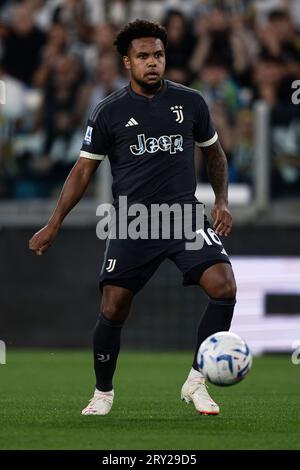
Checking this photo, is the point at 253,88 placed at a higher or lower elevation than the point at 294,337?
higher

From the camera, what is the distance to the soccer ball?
670cm

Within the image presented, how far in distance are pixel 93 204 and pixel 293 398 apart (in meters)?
5.47

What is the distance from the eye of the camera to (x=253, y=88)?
14273 mm

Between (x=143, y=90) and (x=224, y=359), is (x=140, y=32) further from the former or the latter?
(x=224, y=359)

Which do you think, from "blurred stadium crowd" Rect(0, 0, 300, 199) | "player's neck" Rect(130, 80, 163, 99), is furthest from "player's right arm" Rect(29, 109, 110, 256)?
"blurred stadium crowd" Rect(0, 0, 300, 199)

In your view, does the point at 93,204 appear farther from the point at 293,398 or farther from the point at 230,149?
the point at 293,398

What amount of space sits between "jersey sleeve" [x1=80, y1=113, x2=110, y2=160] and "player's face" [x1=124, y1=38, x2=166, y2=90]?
1.17 ft

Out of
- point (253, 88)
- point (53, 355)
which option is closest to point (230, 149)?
point (253, 88)

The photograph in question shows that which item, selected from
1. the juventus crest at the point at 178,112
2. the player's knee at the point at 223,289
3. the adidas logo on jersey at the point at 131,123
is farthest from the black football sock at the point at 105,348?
the juventus crest at the point at 178,112

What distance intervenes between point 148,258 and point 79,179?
2.20 feet

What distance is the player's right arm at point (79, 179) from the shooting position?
23.8 ft

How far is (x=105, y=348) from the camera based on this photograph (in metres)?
7.32

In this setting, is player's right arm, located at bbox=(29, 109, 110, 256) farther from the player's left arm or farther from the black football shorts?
the player's left arm

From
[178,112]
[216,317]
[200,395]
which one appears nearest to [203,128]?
[178,112]
